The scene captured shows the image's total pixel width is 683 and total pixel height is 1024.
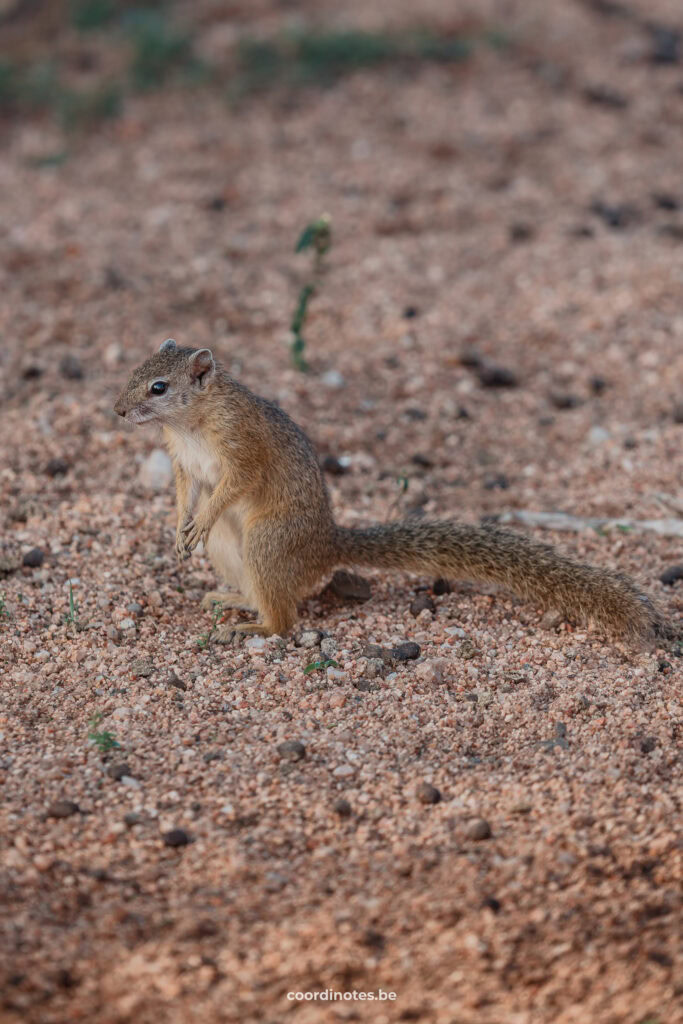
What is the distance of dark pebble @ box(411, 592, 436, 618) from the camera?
15.3 ft

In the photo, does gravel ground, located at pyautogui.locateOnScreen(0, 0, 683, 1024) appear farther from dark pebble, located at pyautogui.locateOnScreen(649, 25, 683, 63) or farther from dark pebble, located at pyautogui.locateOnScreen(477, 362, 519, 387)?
dark pebble, located at pyautogui.locateOnScreen(649, 25, 683, 63)

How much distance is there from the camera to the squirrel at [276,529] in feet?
14.5

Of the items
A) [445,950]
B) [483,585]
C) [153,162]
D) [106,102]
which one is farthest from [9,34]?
[445,950]

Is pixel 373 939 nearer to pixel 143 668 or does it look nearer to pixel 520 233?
pixel 143 668

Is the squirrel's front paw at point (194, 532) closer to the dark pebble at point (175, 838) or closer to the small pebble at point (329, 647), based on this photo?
the small pebble at point (329, 647)

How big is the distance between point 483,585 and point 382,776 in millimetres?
1396

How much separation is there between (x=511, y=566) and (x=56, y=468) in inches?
98.2

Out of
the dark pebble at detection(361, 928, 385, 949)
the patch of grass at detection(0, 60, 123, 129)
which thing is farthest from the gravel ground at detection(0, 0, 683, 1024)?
the patch of grass at detection(0, 60, 123, 129)

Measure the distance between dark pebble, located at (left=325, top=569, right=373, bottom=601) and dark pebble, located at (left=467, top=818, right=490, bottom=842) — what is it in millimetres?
1538

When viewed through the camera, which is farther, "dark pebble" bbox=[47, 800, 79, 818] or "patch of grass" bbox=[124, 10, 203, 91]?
"patch of grass" bbox=[124, 10, 203, 91]

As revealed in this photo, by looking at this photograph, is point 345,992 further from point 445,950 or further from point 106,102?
point 106,102

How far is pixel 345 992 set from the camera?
291cm

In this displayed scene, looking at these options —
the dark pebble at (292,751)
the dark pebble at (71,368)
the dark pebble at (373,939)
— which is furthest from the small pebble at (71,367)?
the dark pebble at (373,939)

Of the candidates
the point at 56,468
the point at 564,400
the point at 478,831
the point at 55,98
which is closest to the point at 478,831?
the point at 478,831
